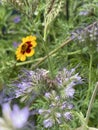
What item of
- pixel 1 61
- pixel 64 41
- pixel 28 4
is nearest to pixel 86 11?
pixel 64 41

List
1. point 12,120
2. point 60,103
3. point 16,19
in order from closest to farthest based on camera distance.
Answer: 1. point 12,120
2. point 60,103
3. point 16,19

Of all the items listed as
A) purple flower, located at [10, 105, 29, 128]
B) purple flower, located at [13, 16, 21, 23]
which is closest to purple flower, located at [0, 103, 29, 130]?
purple flower, located at [10, 105, 29, 128]

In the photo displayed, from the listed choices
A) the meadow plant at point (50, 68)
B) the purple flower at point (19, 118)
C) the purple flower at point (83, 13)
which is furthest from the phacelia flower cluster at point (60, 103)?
the purple flower at point (83, 13)

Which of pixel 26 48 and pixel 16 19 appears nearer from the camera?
pixel 26 48

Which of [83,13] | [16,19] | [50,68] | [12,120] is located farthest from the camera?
[16,19]

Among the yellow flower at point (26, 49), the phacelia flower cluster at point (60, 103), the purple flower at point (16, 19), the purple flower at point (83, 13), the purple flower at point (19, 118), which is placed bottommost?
the yellow flower at point (26, 49)

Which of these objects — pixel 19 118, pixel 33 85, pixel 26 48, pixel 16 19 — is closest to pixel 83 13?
pixel 26 48

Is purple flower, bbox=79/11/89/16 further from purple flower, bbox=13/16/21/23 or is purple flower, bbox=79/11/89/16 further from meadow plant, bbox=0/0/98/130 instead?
purple flower, bbox=13/16/21/23

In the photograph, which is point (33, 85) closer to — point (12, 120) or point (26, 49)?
point (12, 120)

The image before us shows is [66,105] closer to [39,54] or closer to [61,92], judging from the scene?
[61,92]

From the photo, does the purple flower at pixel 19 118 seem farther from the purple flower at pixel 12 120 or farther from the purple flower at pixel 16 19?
the purple flower at pixel 16 19

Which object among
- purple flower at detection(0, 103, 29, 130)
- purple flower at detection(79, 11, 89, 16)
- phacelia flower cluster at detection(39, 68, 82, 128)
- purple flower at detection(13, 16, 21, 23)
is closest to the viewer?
purple flower at detection(0, 103, 29, 130)

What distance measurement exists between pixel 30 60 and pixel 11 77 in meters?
0.13

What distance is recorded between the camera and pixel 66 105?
103cm
